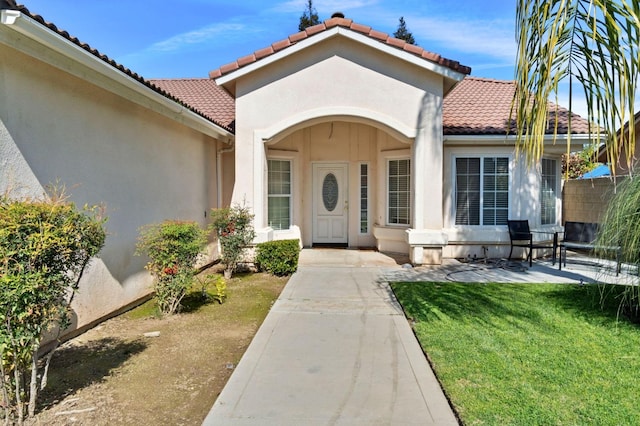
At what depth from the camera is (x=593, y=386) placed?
Result: 168 inches

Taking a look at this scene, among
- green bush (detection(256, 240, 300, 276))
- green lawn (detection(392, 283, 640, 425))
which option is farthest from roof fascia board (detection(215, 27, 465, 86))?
green lawn (detection(392, 283, 640, 425))

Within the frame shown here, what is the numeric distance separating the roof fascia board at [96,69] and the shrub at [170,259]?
240 centimetres

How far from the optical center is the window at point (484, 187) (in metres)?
12.0

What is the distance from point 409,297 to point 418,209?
351cm

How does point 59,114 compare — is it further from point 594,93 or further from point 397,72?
point 397,72

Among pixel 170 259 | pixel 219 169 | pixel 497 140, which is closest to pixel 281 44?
pixel 219 169

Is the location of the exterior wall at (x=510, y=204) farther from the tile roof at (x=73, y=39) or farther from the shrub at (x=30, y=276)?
the shrub at (x=30, y=276)

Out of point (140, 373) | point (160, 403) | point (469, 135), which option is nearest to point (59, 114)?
point (140, 373)

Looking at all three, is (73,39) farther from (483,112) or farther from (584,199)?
(584,199)

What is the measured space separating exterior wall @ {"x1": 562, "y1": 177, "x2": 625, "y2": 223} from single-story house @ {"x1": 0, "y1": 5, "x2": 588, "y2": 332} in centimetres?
195

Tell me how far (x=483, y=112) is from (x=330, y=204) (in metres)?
5.88

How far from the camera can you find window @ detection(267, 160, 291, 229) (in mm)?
12234

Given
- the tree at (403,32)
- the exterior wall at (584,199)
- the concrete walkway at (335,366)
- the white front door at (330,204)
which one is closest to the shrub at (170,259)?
the concrete walkway at (335,366)

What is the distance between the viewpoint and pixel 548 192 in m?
12.7
